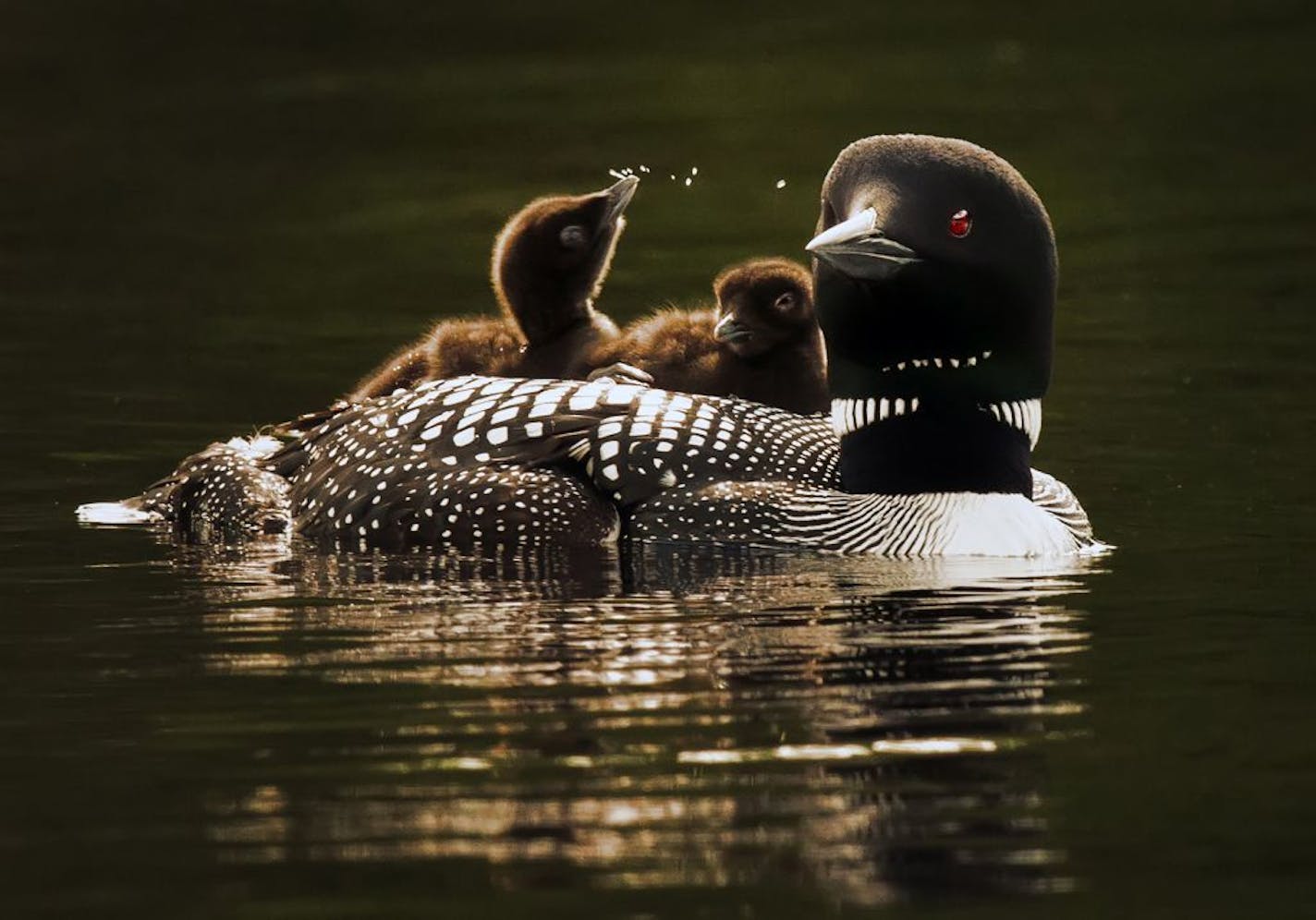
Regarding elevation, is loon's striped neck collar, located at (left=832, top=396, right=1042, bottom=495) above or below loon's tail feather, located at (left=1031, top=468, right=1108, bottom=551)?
above

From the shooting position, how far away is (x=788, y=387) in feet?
28.1

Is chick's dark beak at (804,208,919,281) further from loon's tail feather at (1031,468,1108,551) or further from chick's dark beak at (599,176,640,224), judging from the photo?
chick's dark beak at (599,176,640,224)

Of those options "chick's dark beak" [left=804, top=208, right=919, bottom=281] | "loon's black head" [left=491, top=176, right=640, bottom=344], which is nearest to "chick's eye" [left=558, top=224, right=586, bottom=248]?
"loon's black head" [left=491, top=176, right=640, bottom=344]

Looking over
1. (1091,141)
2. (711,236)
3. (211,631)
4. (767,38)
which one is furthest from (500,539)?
(767,38)

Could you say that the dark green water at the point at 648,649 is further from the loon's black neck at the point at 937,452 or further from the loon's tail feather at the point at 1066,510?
the loon's black neck at the point at 937,452

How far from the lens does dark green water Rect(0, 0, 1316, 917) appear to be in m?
4.80

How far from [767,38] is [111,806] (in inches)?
660

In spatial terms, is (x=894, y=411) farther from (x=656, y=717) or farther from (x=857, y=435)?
(x=656, y=717)

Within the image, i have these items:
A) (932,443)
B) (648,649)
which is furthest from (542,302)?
(648,649)

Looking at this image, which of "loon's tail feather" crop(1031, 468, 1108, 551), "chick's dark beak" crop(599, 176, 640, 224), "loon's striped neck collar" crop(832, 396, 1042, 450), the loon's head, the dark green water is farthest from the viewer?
"chick's dark beak" crop(599, 176, 640, 224)

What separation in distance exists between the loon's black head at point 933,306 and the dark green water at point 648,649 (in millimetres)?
345

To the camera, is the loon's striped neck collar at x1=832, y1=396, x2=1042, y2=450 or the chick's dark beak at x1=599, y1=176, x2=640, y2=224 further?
the chick's dark beak at x1=599, y1=176, x2=640, y2=224

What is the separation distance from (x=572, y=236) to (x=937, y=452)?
184cm

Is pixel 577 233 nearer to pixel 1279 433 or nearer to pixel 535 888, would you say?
pixel 1279 433
